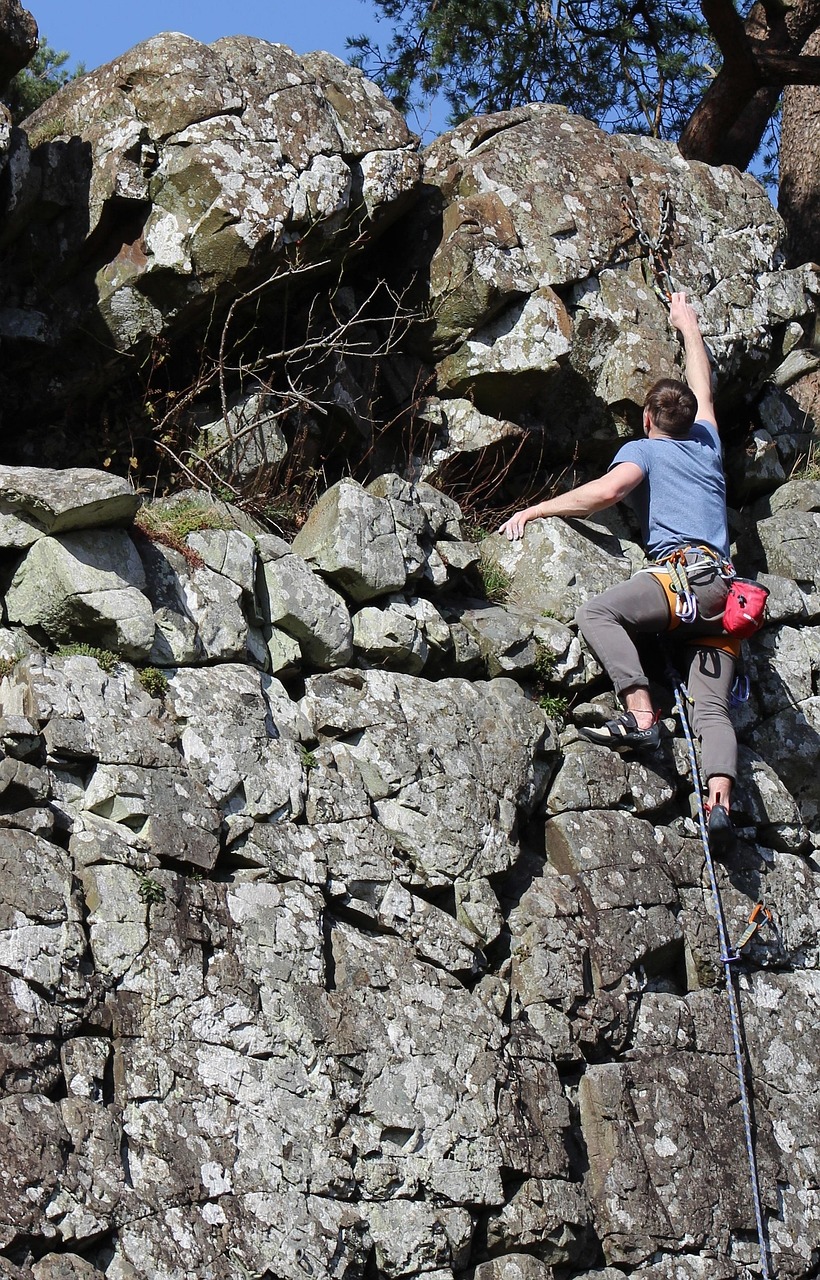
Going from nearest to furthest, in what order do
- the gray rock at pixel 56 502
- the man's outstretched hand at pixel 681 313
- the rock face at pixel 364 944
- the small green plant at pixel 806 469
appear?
the rock face at pixel 364 944 < the gray rock at pixel 56 502 < the man's outstretched hand at pixel 681 313 < the small green plant at pixel 806 469

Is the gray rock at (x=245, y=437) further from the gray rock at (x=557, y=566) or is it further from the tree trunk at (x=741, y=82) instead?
the tree trunk at (x=741, y=82)

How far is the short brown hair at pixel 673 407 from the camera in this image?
25.6ft

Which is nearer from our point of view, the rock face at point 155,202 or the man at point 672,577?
the man at point 672,577

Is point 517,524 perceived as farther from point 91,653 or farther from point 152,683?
point 91,653

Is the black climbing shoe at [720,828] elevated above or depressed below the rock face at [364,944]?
above

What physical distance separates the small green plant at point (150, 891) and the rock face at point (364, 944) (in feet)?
0.06

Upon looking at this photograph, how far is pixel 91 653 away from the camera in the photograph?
6.11m

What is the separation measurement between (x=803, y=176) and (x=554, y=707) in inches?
276

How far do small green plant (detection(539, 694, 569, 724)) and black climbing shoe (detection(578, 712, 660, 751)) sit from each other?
0.77 ft

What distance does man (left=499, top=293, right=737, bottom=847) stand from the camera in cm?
716

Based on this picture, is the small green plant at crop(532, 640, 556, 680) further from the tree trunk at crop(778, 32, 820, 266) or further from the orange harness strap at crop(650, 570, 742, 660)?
the tree trunk at crop(778, 32, 820, 266)

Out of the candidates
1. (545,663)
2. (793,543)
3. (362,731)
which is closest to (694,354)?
(793,543)

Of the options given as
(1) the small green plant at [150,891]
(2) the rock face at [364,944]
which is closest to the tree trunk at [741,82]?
(2) the rock face at [364,944]

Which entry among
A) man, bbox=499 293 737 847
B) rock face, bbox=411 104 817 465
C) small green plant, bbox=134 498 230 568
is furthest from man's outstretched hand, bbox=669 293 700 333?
small green plant, bbox=134 498 230 568
